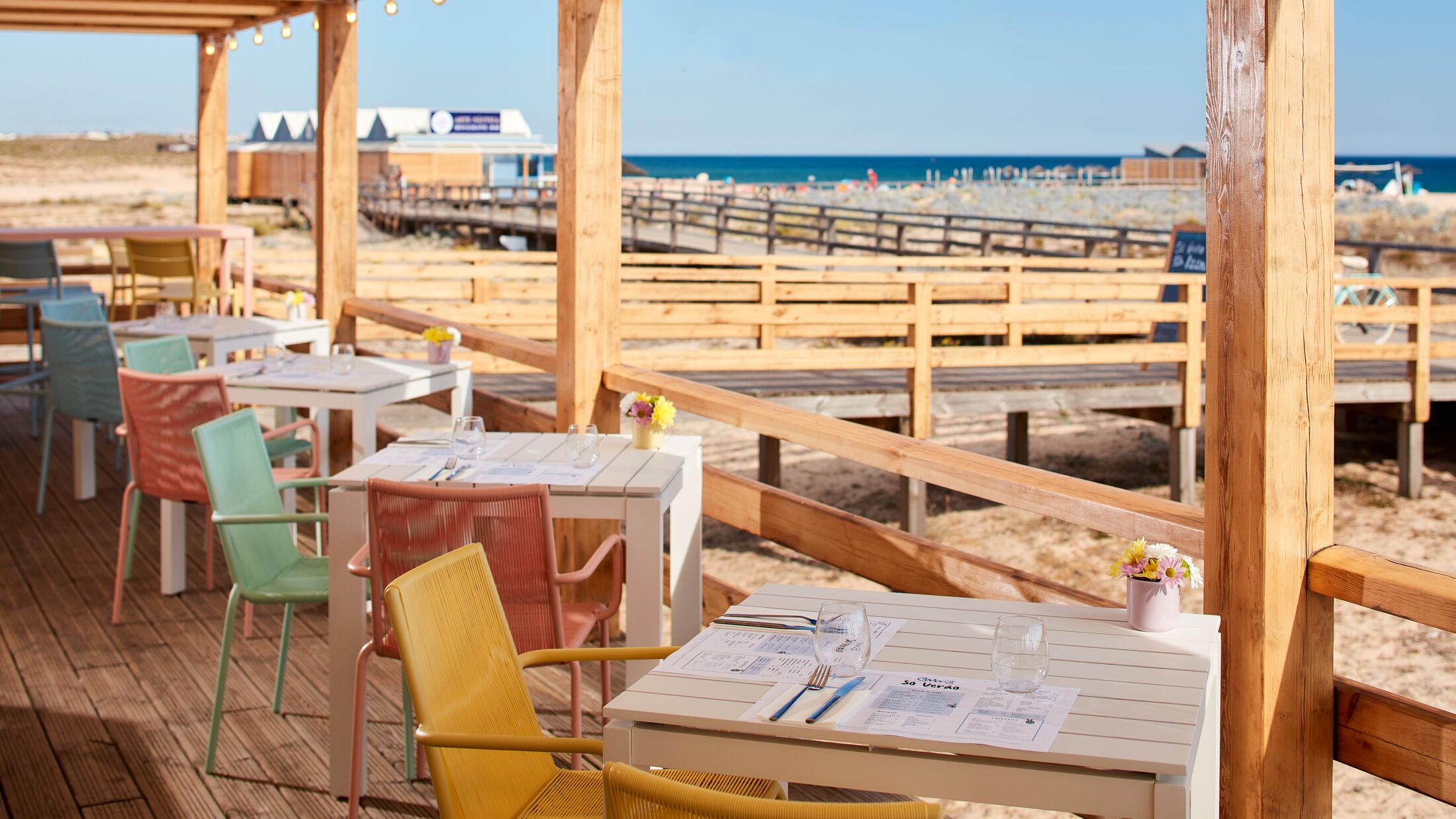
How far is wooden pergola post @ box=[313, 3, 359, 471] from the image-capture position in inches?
250

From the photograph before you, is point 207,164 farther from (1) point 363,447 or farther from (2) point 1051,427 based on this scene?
(2) point 1051,427

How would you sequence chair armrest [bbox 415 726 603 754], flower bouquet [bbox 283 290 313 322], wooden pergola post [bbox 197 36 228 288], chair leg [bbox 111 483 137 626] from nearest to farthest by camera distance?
chair armrest [bbox 415 726 603 754] → chair leg [bbox 111 483 137 626] → flower bouquet [bbox 283 290 313 322] → wooden pergola post [bbox 197 36 228 288]

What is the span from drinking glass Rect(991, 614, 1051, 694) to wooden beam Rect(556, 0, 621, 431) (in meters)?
2.58

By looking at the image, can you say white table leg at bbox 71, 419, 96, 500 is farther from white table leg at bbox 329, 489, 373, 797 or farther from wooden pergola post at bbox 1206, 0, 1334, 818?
wooden pergola post at bbox 1206, 0, 1334, 818

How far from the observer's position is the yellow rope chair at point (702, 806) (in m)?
1.31

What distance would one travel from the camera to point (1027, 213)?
39938 millimetres

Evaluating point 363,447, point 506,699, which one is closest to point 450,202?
point 363,447

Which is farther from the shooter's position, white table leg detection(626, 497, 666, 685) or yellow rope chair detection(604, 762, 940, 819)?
white table leg detection(626, 497, 666, 685)

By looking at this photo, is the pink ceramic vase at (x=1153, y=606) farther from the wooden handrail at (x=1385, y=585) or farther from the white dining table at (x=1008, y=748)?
the wooden handrail at (x=1385, y=585)

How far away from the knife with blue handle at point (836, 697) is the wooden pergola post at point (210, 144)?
7305 mm

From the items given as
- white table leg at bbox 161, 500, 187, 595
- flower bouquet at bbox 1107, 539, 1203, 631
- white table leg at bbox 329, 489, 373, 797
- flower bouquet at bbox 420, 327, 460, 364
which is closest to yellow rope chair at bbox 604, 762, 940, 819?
flower bouquet at bbox 1107, 539, 1203, 631

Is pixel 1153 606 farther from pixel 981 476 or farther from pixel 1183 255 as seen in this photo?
pixel 1183 255

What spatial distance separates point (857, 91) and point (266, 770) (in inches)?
3092

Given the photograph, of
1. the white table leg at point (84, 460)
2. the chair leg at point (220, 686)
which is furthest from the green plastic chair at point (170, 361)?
the chair leg at point (220, 686)
